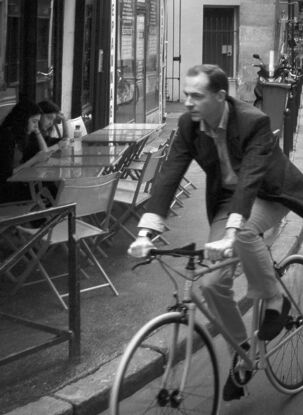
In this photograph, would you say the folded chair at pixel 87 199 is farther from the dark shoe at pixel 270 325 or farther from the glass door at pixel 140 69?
the glass door at pixel 140 69

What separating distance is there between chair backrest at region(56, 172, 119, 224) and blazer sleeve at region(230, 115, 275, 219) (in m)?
2.42

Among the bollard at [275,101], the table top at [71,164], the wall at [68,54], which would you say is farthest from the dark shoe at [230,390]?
the bollard at [275,101]

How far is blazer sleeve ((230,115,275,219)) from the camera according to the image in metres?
3.91

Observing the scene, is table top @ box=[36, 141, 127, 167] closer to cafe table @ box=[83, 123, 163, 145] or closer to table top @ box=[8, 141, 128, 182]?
table top @ box=[8, 141, 128, 182]

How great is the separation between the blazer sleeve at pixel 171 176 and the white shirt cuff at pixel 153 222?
25 mm

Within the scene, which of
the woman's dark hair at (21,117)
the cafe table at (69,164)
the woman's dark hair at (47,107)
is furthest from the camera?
the woman's dark hair at (47,107)

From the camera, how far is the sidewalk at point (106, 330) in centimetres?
448

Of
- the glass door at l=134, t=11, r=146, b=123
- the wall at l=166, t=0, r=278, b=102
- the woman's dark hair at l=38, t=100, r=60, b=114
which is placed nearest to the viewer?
the woman's dark hair at l=38, t=100, r=60, b=114

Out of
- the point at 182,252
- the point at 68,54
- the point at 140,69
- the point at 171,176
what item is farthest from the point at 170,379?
the point at 140,69

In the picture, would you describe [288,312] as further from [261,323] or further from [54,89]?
[54,89]

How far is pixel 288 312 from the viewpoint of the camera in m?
4.61

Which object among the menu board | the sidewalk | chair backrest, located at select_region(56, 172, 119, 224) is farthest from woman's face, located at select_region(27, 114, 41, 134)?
the menu board

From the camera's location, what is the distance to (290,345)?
4809 mm

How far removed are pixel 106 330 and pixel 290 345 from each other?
1346mm
